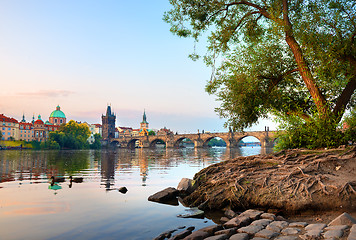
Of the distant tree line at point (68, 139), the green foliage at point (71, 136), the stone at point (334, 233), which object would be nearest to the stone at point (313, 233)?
the stone at point (334, 233)

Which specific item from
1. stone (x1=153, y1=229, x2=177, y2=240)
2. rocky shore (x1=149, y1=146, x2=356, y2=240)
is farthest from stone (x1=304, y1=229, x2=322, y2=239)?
stone (x1=153, y1=229, x2=177, y2=240)

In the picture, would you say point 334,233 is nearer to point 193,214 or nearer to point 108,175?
point 193,214

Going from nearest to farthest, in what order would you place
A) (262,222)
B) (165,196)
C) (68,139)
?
(262,222), (165,196), (68,139)

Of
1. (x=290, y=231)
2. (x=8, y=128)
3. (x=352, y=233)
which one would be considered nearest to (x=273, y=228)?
(x=290, y=231)

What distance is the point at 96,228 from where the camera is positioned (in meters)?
7.96

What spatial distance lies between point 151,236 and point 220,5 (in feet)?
39.2

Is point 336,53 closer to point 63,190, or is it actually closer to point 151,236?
point 151,236

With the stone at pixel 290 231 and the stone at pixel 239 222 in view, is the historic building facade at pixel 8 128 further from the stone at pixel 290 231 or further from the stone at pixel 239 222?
the stone at pixel 290 231

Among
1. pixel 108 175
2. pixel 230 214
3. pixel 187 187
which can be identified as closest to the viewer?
pixel 230 214

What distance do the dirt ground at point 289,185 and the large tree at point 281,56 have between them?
9.09 feet

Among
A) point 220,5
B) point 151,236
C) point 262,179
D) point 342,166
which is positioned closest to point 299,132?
point 342,166

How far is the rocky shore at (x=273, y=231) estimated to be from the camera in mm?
5715

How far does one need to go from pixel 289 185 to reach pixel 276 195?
0.52m

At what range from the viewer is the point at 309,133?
12.4 metres
